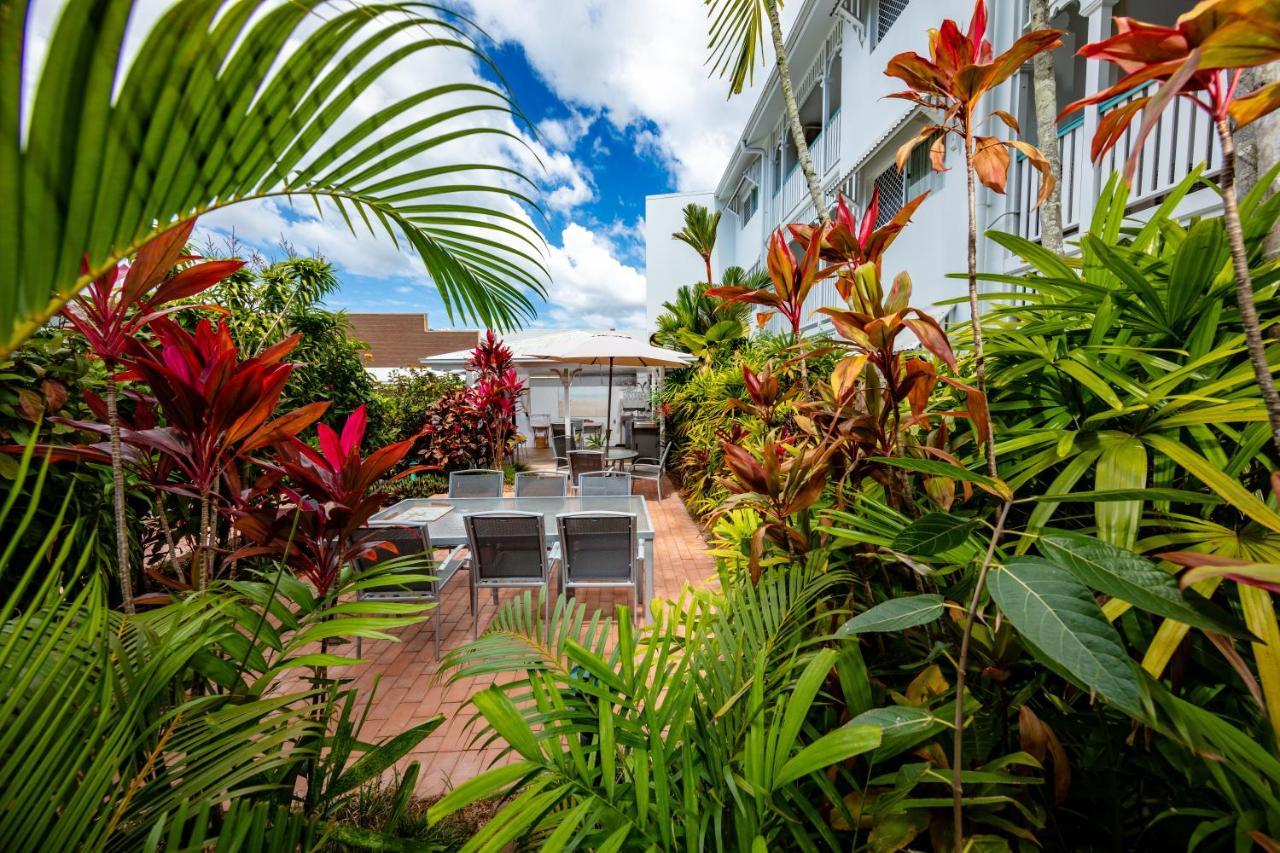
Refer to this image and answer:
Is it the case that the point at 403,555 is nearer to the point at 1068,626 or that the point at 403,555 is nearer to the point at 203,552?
the point at 203,552

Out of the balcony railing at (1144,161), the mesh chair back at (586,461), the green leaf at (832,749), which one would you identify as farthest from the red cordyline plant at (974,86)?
the mesh chair back at (586,461)

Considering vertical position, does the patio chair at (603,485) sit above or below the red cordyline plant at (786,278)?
below

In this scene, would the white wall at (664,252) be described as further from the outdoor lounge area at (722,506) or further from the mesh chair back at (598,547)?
the outdoor lounge area at (722,506)

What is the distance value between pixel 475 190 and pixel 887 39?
7.77m

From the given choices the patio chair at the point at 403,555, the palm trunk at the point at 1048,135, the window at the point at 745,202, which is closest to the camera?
the palm trunk at the point at 1048,135

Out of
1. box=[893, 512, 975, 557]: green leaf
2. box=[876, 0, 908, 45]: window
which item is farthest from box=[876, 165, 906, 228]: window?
box=[893, 512, 975, 557]: green leaf

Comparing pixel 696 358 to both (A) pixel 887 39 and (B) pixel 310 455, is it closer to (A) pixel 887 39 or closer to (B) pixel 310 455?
(A) pixel 887 39

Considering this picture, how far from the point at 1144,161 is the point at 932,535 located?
5.38 metres

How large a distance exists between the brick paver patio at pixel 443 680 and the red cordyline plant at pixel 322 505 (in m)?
0.52

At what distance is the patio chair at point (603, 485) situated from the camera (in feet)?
15.5

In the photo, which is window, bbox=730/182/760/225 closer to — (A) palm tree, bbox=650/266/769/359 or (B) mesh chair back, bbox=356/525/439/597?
(A) palm tree, bbox=650/266/769/359

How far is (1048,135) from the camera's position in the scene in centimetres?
258

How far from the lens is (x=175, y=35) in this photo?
60 cm

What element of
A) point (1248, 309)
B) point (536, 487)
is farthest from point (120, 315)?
point (536, 487)
